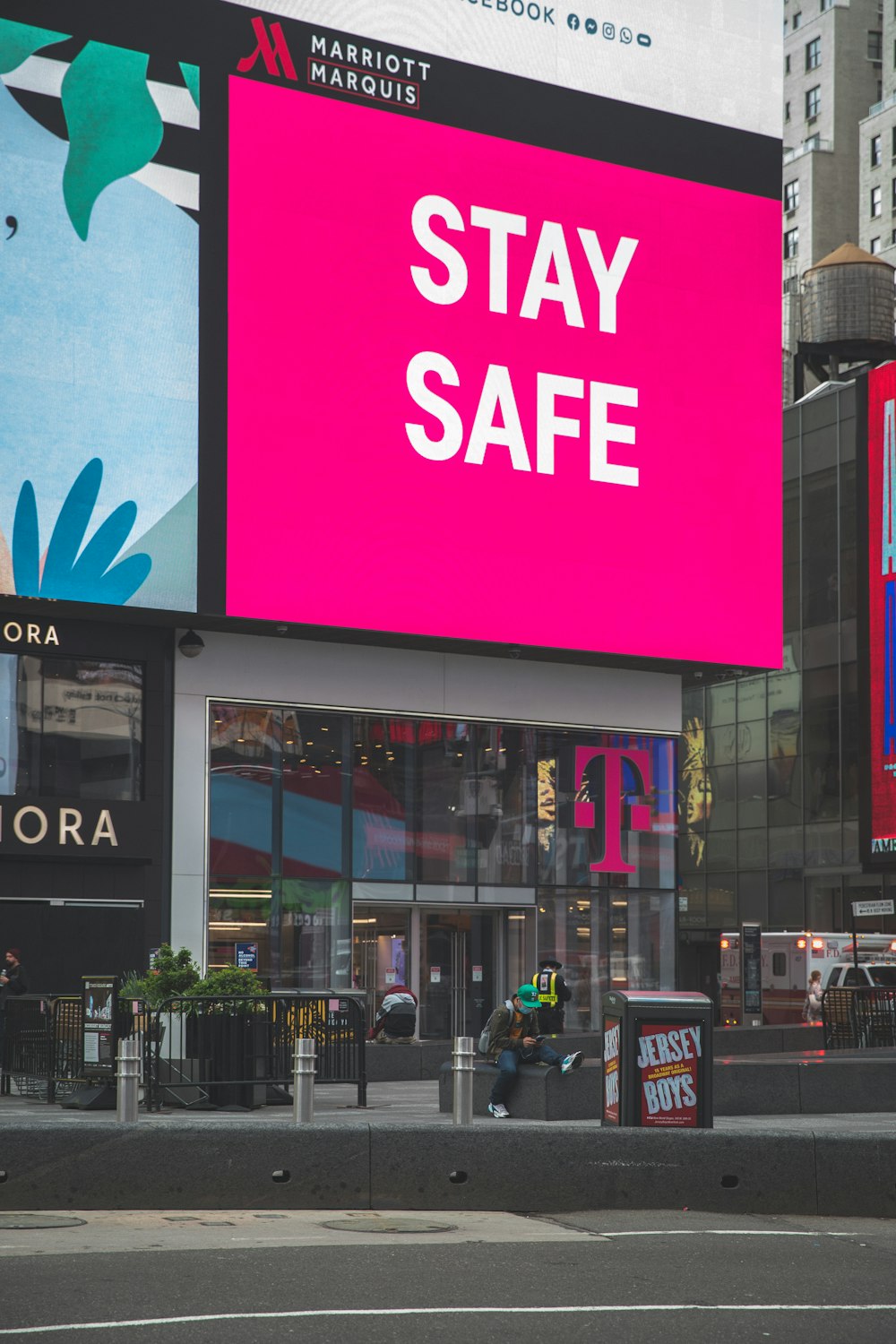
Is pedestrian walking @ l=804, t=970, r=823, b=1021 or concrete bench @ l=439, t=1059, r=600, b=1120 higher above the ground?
concrete bench @ l=439, t=1059, r=600, b=1120

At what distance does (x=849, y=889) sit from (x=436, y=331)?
35096 mm

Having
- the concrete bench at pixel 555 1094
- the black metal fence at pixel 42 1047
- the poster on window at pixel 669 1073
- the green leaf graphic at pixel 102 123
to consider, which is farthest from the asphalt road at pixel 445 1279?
the green leaf graphic at pixel 102 123

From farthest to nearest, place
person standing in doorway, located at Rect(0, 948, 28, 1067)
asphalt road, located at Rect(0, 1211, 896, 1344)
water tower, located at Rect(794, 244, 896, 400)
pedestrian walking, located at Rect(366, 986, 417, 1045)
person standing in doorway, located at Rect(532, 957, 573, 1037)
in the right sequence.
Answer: water tower, located at Rect(794, 244, 896, 400)
pedestrian walking, located at Rect(366, 986, 417, 1045)
person standing in doorway, located at Rect(532, 957, 573, 1037)
person standing in doorway, located at Rect(0, 948, 28, 1067)
asphalt road, located at Rect(0, 1211, 896, 1344)

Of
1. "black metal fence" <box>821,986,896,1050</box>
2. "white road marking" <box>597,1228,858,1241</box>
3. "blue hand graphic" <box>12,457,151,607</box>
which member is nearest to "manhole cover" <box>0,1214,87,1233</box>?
"white road marking" <box>597,1228,858,1241</box>

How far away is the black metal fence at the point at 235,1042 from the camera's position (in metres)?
18.7

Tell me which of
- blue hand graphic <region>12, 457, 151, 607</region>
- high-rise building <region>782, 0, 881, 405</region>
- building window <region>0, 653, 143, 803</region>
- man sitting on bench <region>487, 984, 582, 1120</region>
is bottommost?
man sitting on bench <region>487, 984, 582, 1120</region>

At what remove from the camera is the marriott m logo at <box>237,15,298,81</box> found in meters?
29.0

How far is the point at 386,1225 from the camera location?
12.4 meters

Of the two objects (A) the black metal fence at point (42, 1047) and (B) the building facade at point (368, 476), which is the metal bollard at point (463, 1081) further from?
(B) the building facade at point (368, 476)

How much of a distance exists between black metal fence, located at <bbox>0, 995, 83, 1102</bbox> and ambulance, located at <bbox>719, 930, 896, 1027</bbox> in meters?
24.4

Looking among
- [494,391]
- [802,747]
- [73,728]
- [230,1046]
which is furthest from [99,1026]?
[802,747]

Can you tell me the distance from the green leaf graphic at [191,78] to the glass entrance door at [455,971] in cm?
1424

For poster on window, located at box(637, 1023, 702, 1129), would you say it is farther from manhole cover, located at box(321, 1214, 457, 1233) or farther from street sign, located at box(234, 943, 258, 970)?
street sign, located at box(234, 943, 258, 970)

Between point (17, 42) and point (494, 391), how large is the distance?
958 centimetres
